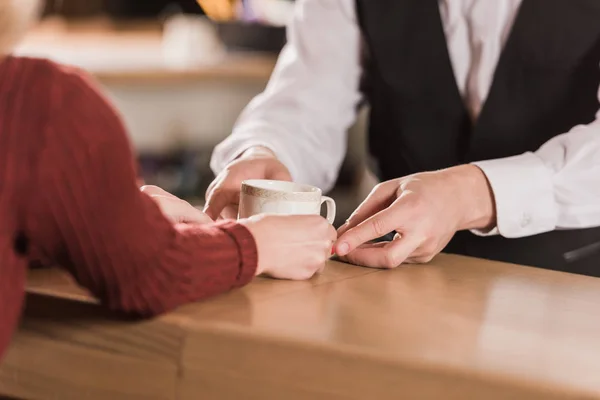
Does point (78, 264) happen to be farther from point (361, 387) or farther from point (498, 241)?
point (498, 241)

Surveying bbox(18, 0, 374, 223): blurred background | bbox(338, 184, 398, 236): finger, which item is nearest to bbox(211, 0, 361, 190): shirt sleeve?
bbox(338, 184, 398, 236): finger

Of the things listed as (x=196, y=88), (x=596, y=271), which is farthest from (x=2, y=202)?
(x=196, y=88)

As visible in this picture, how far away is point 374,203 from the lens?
2.99ft

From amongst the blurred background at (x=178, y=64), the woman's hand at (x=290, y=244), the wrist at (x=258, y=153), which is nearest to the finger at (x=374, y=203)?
the woman's hand at (x=290, y=244)

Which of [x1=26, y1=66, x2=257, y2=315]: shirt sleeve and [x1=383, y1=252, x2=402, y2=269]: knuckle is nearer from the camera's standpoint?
[x1=26, y1=66, x2=257, y2=315]: shirt sleeve

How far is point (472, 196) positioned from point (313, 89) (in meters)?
0.42

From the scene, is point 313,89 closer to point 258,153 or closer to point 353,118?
point 353,118

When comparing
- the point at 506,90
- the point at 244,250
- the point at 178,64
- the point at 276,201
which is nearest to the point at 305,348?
the point at 244,250

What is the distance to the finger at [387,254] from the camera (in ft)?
2.77

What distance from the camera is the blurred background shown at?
8.61ft

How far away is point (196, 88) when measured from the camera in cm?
298

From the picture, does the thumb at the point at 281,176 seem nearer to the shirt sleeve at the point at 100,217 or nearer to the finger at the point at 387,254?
the finger at the point at 387,254

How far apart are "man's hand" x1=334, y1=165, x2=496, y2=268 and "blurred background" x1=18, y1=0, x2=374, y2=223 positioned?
1.75m

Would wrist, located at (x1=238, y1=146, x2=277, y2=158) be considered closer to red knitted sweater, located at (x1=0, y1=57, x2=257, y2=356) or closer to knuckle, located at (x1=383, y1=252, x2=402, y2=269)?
knuckle, located at (x1=383, y1=252, x2=402, y2=269)
